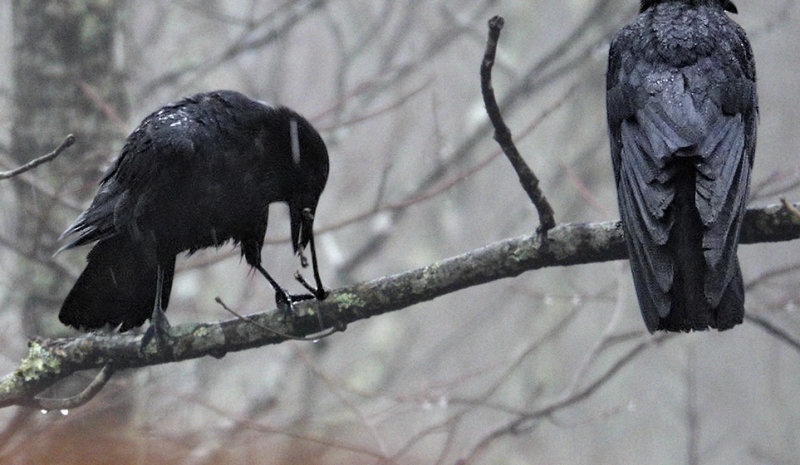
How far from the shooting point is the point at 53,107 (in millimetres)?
4027

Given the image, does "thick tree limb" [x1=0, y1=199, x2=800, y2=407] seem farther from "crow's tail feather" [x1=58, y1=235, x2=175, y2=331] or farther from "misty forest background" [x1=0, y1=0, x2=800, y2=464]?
"crow's tail feather" [x1=58, y1=235, x2=175, y2=331]

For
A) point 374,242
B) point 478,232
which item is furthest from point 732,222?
point 478,232

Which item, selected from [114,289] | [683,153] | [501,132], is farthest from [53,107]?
[683,153]

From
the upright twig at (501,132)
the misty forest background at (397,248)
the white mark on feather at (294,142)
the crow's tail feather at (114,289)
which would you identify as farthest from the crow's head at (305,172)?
the upright twig at (501,132)

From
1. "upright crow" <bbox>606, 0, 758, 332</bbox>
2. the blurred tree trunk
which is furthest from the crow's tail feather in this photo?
"upright crow" <bbox>606, 0, 758, 332</bbox>

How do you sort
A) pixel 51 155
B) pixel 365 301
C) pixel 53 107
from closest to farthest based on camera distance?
pixel 51 155
pixel 365 301
pixel 53 107

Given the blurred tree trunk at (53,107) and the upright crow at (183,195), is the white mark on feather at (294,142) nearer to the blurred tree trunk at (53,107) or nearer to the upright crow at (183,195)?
the upright crow at (183,195)

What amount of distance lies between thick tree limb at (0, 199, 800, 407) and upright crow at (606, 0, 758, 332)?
0.51 ft

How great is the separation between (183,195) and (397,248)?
11276mm

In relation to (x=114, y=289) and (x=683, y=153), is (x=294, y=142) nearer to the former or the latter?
(x=114, y=289)

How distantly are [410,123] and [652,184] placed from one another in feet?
22.5

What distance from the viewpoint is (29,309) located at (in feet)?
13.1

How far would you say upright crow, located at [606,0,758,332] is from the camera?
82.7 inches

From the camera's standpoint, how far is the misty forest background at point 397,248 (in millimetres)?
3365
